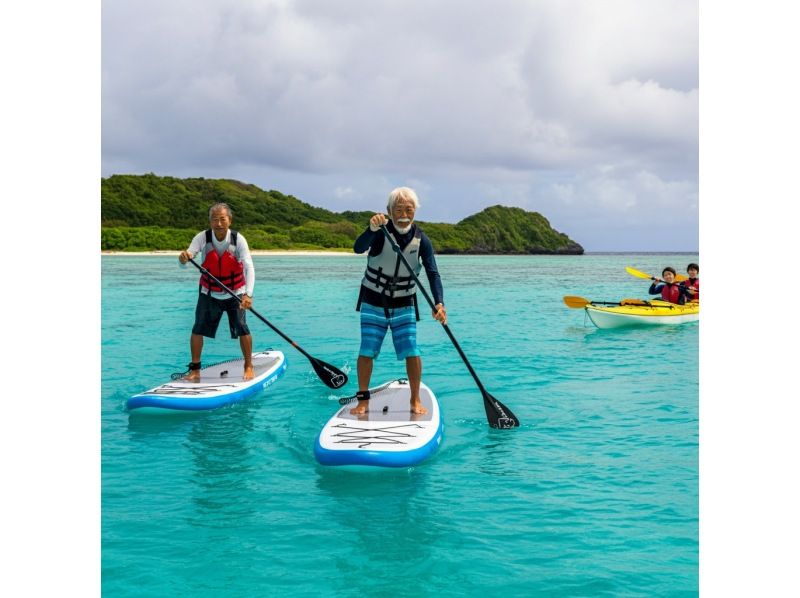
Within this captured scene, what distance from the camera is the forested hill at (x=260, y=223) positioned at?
101312 mm

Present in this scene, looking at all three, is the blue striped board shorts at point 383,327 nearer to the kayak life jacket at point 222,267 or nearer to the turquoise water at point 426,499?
the turquoise water at point 426,499

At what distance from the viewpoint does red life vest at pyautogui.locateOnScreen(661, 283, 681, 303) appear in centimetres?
1606

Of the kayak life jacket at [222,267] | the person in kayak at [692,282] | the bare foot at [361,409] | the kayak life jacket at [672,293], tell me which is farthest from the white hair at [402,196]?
the person in kayak at [692,282]

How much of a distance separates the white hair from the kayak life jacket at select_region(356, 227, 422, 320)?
0.89 feet

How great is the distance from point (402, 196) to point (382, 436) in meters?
2.17

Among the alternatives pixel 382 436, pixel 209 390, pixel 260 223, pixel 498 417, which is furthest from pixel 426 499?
pixel 260 223

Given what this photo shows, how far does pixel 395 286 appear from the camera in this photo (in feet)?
19.9

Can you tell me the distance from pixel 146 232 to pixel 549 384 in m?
90.8

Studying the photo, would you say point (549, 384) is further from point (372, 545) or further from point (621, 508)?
point (372, 545)

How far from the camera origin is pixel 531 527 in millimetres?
4367

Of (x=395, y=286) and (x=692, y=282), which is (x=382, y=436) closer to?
(x=395, y=286)

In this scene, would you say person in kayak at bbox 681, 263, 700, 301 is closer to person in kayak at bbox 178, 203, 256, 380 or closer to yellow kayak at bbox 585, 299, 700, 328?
yellow kayak at bbox 585, 299, 700, 328

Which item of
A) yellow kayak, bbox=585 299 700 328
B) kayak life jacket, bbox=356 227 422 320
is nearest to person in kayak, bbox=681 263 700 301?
yellow kayak, bbox=585 299 700 328

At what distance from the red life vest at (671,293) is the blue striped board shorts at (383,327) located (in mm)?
11827
